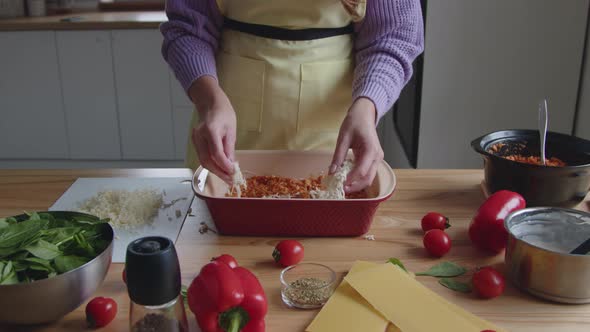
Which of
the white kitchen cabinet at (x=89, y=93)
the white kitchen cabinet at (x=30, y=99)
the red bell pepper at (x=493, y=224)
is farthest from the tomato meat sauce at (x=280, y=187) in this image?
the white kitchen cabinet at (x=30, y=99)

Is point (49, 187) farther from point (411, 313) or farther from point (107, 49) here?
point (107, 49)

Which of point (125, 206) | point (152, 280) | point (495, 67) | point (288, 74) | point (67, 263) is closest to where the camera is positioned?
point (152, 280)

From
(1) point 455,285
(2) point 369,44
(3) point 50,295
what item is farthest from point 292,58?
(3) point 50,295

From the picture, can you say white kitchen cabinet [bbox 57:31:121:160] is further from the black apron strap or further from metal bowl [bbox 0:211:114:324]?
metal bowl [bbox 0:211:114:324]

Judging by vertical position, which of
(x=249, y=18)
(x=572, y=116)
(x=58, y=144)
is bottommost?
(x=58, y=144)

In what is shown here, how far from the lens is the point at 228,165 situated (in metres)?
1.05

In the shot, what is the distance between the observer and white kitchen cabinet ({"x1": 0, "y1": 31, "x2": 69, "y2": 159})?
10.3 ft

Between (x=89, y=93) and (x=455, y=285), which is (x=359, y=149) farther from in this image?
(x=89, y=93)

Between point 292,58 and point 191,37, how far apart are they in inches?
9.6

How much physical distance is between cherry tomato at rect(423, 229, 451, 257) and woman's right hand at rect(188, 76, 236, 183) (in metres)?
0.38

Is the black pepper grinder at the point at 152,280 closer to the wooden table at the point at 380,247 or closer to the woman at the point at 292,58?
the wooden table at the point at 380,247

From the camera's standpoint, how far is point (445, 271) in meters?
0.93

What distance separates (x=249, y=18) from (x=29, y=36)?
7.41 feet

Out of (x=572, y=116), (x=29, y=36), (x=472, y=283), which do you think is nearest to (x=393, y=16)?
(x=472, y=283)
